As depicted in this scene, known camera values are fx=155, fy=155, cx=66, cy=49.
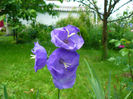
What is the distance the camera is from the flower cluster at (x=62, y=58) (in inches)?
27.4

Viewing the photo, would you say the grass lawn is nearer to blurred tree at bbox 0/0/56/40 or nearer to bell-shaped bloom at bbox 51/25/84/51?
bell-shaped bloom at bbox 51/25/84/51

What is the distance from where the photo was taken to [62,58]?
71 centimetres

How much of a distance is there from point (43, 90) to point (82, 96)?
620 mm

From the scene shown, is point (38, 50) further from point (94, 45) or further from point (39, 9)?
point (94, 45)

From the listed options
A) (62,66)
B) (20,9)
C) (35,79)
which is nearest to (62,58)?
(62,66)

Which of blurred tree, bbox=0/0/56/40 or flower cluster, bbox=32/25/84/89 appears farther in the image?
blurred tree, bbox=0/0/56/40

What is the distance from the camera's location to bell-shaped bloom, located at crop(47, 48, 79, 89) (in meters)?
0.70

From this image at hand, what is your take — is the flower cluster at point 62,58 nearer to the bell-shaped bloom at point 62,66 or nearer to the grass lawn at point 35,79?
the bell-shaped bloom at point 62,66

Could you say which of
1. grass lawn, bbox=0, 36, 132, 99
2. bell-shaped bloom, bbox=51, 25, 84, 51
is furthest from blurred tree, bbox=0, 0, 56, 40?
bell-shaped bloom, bbox=51, 25, 84, 51

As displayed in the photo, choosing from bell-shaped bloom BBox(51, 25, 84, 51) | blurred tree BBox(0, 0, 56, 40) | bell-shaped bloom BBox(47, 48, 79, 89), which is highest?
blurred tree BBox(0, 0, 56, 40)

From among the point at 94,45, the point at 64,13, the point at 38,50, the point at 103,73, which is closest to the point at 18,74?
the point at 103,73

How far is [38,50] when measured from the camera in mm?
739

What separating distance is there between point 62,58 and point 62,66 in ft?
0.12

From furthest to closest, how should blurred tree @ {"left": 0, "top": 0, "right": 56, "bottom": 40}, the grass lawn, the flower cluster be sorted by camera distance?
blurred tree @ {"left": 0, "top": 0, "right": 56, "bottom": 40}, the grass lawn, the flower cluster
